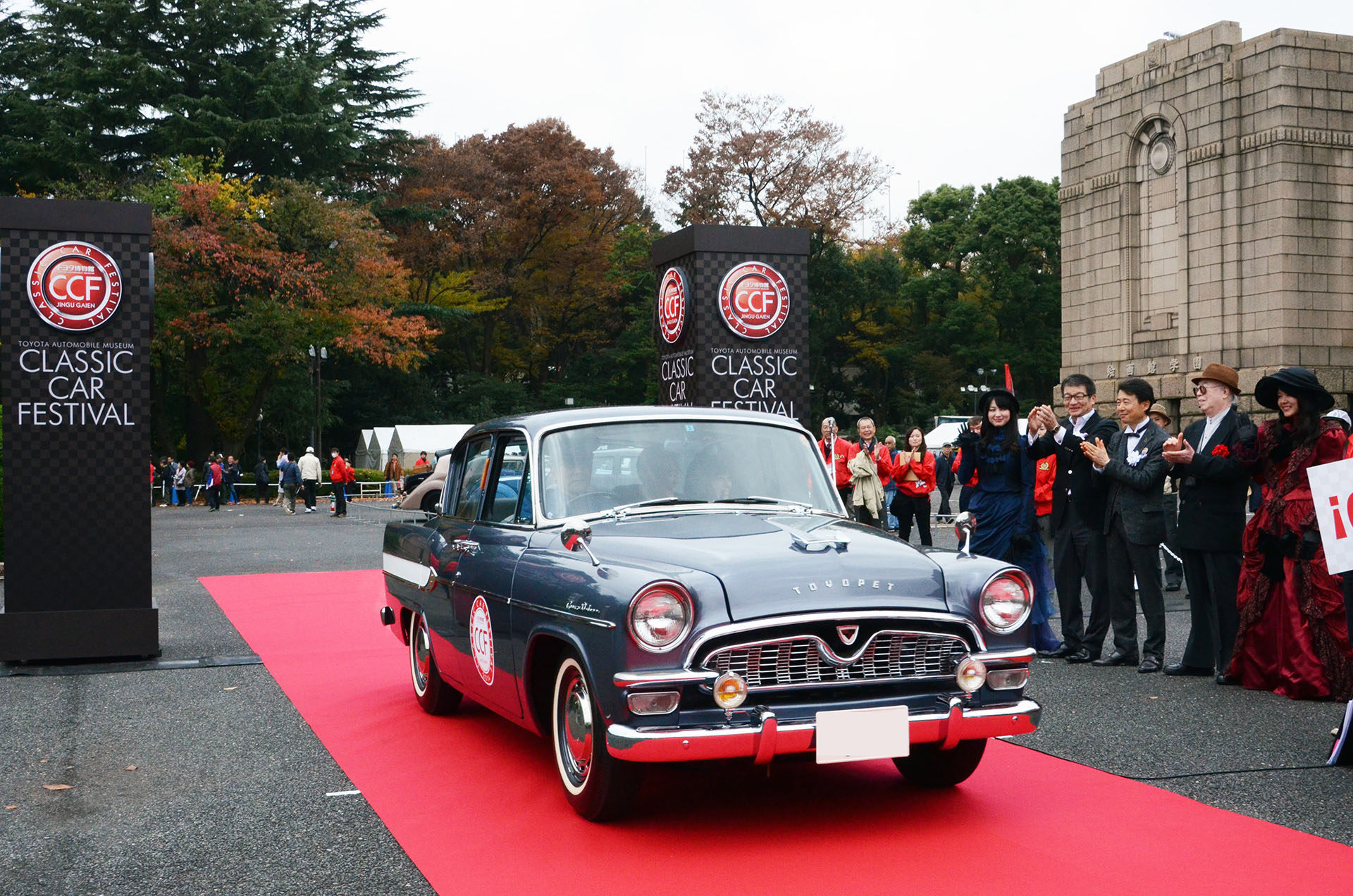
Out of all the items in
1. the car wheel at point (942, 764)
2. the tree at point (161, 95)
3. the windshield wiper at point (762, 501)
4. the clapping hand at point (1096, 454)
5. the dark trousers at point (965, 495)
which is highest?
the tree at point (161, 95)

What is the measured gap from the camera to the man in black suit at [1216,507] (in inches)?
307

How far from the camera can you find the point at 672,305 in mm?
12375

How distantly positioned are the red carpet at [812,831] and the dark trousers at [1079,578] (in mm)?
2712

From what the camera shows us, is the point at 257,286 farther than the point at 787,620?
Yes

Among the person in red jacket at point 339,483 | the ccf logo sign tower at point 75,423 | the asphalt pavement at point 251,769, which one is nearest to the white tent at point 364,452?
the person in red jacket at point 339,483

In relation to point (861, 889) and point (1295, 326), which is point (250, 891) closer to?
point (861, 889)

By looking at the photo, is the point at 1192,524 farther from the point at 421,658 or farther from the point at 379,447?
the point at 379,447

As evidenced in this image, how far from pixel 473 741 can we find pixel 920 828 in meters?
2.63

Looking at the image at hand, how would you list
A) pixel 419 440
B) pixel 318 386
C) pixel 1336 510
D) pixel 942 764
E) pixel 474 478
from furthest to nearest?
pixel 419 440, pixel 318 386, pixel 474 478, pixel 1336 510, pixel 942 764

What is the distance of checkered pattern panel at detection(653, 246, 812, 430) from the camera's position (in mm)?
11781

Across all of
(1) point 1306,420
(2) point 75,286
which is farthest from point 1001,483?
(2) point 75,286

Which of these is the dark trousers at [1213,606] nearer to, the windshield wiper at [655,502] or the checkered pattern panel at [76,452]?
the windshield wiper at [655,502]

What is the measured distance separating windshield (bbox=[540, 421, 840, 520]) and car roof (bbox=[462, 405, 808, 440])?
41 millimetres

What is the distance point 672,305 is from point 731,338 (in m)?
0.79
